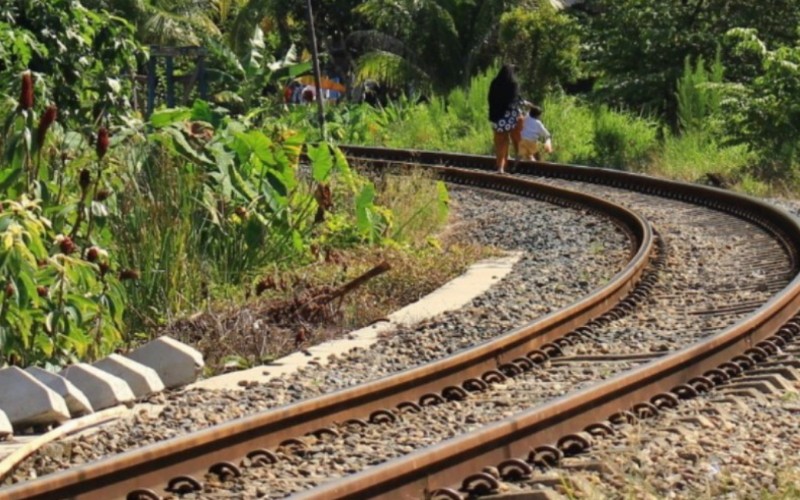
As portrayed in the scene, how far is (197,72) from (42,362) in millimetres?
14902

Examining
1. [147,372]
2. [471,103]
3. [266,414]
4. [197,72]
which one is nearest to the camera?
[266,414]

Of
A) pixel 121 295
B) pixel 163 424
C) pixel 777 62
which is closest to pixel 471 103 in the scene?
pixel 777 62

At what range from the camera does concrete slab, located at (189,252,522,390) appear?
32.8 feet

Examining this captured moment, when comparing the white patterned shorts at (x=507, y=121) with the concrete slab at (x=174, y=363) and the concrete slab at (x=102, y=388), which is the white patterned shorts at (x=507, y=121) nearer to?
the concrete slab at (x=174, y=363)

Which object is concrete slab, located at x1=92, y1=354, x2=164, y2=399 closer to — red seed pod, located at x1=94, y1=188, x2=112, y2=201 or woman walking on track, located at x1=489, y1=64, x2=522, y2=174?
red seed pod, located at x1=94, y1=188, x2=112, y2=201

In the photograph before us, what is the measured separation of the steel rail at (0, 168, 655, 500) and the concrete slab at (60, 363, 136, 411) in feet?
3.76

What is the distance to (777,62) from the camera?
2483 centimetres

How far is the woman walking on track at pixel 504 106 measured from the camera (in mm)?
24703

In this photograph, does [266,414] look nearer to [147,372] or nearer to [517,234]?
[147,372]

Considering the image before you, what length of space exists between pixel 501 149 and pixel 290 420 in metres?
17.8

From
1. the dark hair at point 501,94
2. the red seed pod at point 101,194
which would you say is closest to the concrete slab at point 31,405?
the red seed pod at point 101,194

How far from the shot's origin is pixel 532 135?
89.6ft

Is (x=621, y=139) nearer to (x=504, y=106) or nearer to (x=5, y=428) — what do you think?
(x=504, y=106)

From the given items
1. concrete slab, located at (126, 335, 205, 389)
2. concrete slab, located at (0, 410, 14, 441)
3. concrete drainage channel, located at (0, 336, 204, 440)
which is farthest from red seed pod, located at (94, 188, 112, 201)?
concrete slab, located at (0, 410, 14, 441)
